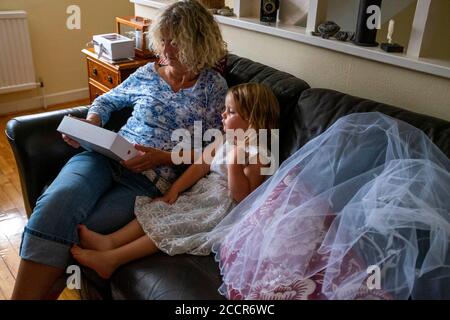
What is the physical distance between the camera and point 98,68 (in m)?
2.50

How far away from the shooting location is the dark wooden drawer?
237 cm

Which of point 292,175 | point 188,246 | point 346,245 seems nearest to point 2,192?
point 188,246

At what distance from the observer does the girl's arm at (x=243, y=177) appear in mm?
1364

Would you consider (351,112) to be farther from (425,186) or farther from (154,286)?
(154,286)

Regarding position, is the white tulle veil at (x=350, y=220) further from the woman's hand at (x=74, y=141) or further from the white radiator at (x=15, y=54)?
the white radiator at (x=15, y=54)

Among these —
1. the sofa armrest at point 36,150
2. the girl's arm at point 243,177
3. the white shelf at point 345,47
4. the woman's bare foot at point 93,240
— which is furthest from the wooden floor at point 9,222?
the white shelf at point 345,47

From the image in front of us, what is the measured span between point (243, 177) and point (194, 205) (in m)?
0.21

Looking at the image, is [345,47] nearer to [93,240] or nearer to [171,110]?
[171,110]

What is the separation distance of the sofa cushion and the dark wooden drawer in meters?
1.21

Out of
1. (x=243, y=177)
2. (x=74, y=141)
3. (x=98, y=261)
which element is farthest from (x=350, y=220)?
(x=74, y=141)

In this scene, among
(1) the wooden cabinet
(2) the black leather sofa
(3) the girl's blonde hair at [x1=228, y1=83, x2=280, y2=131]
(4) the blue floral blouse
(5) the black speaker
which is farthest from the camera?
(1) the wooden cabinet

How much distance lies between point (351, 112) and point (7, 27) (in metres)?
2.78

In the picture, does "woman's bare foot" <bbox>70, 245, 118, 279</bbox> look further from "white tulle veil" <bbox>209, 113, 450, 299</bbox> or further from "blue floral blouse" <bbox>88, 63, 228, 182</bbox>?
"blue floral blouse" <bbox>88, 63, 228, 182</bbox>

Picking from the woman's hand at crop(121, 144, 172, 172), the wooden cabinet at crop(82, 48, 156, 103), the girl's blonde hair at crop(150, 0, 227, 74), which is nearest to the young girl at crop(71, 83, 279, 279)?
the woman's hand at crop(121, 144, 172, 172)
